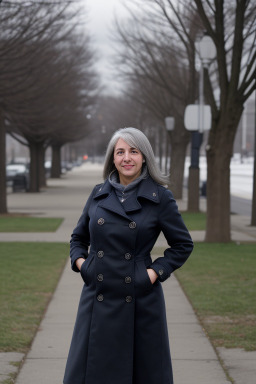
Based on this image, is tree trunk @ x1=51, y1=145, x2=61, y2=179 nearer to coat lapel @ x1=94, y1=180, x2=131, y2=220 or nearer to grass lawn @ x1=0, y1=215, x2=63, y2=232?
grass lawn @ x1=0, y1=215, x2=63, y2=232

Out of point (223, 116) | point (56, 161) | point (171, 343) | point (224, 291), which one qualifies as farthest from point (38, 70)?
point (56, 161)

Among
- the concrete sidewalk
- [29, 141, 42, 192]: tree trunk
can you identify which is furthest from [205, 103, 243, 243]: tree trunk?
[29, 141, 42, 192]: tree trunk

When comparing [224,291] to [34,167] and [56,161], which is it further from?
[56,161]

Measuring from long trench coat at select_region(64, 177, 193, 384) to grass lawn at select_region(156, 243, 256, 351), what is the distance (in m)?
2.99

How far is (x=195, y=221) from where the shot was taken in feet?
70.3

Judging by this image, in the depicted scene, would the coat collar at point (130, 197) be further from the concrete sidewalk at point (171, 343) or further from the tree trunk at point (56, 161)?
the tree trunk at point (56, 161)

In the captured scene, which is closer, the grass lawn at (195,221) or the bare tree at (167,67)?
the grass lawn at (195,221)

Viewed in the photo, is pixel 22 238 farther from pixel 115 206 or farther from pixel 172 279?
pixel 115 206

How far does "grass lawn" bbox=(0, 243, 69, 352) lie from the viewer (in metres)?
7.47

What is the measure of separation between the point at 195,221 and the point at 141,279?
17.5 metres

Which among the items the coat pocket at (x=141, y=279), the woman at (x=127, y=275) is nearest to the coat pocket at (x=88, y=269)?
the woman at (x=127, y=275)

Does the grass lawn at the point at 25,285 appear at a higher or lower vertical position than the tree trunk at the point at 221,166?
lower

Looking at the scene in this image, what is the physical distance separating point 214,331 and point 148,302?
3.65 metres

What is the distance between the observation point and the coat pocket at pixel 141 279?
4.01 metres
